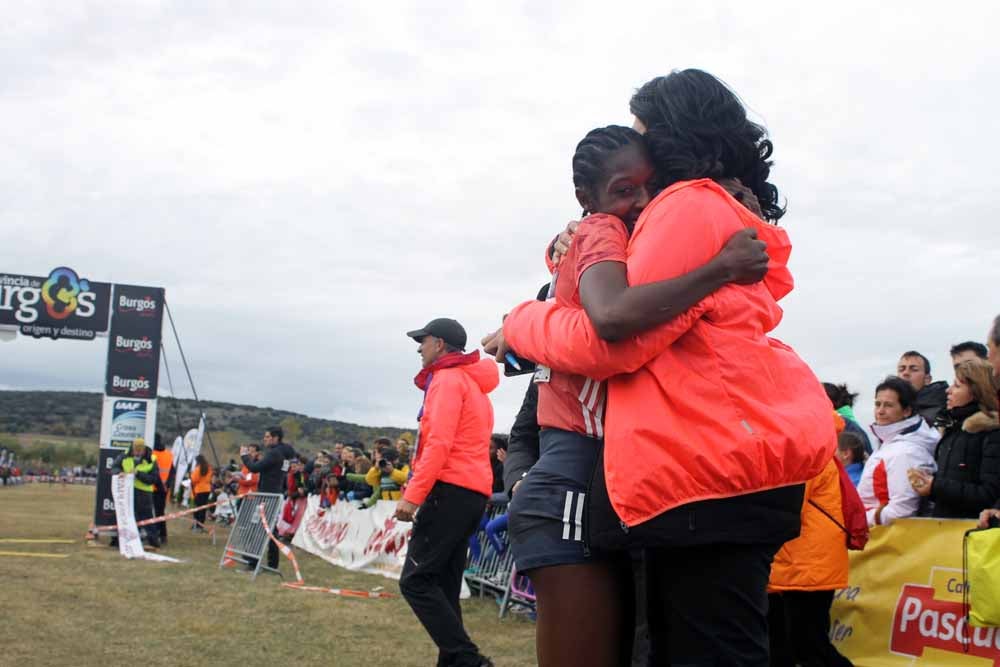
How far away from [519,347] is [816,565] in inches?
156

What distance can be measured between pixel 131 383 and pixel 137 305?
4.70ft

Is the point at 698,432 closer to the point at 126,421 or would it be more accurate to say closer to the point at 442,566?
the point at 442,566

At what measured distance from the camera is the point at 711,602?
2.13m

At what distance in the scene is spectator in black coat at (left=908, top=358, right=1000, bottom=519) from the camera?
18.2ft

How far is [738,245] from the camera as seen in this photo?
2170 millimetres

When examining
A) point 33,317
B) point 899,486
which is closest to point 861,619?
point 899,486

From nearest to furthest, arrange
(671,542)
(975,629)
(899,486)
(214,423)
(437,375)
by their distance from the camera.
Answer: (671,542)
(975,629)
(437,375)
(899,486)
(214,423)

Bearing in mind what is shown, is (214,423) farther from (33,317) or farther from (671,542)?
(671,542)

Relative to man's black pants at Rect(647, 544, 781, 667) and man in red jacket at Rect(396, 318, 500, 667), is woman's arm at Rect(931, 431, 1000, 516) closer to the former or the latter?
man in red jacket at Rect(396, 318, 500, 667)

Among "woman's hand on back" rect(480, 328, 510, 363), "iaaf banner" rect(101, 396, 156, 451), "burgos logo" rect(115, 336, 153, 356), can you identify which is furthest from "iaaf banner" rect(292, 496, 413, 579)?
"woman's hand on back" rect(480, 328, 510, 363)

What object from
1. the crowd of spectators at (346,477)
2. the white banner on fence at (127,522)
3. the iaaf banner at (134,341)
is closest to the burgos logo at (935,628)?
the crowd of spectators at (346,477)

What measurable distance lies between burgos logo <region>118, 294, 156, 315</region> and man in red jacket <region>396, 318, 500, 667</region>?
13504 millimetres

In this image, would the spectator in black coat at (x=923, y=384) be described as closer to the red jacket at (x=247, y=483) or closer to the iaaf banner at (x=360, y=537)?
the iaaf banner at (x=360, y=537)

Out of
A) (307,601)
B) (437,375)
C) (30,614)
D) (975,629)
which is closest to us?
(975,629)
